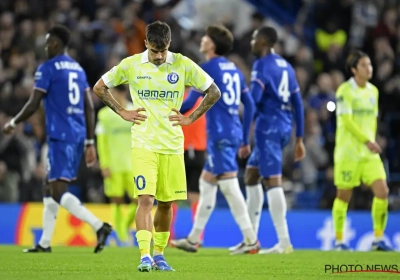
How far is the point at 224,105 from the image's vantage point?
12.9 meters

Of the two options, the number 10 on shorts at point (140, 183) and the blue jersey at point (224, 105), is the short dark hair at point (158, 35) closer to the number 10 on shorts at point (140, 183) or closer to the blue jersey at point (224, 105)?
the number 10 on shorts at point (140, 183)

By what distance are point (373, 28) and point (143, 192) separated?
13.8m

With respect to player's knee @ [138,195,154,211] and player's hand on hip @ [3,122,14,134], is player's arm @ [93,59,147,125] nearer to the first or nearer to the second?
player's knee @ [138,195,154,211]

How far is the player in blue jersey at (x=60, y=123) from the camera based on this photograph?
12898 millimetres

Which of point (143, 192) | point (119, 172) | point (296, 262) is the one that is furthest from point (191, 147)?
point (143, 192)

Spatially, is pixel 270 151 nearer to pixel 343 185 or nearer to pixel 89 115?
pixel 343 185

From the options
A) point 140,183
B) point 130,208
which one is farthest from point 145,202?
point 130,208

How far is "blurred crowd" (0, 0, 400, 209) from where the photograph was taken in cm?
1928

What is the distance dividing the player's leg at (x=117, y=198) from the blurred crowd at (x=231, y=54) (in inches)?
112

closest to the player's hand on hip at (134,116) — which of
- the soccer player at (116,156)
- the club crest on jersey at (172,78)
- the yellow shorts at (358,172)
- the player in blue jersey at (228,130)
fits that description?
the club crest on jersey at (172,78)

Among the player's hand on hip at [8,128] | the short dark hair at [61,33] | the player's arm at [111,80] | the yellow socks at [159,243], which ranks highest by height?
the short dark hair at [61,33]

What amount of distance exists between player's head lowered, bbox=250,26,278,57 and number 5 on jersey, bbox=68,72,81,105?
101 inches

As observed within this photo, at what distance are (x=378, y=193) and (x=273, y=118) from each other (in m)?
2.09

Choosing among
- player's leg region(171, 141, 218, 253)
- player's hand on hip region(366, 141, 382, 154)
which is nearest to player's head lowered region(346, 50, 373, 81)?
player's hand on hip region(366, 141, 382, 154)
